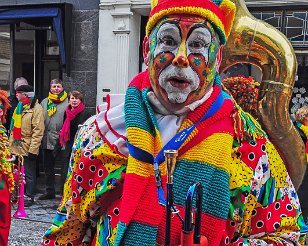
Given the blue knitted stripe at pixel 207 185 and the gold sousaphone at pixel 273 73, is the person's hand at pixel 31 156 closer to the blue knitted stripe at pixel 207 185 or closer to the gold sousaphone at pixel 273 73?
the gold sousaphone at pixel 273 73

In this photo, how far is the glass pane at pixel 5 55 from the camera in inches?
336

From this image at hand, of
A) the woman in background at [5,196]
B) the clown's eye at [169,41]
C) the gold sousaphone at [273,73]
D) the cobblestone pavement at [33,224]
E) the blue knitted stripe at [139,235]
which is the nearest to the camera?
the blue knitted stripe at [139,235]

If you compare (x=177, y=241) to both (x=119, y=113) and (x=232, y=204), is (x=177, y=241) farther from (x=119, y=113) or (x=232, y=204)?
(x=119, y=113)

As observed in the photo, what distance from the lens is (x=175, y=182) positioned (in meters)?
1.44

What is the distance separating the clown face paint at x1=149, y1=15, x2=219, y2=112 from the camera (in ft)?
4.83

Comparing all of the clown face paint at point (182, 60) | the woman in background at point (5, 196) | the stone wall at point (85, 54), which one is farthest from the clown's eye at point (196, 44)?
the stone wall at point (85, 54)

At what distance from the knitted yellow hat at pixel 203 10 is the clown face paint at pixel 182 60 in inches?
0.8

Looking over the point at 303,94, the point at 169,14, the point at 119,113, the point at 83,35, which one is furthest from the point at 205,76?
the point at 83,35

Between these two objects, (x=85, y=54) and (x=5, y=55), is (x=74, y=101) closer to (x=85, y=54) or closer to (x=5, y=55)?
(x=85, y=54)

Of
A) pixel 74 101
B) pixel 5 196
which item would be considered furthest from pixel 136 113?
pixel 74 101

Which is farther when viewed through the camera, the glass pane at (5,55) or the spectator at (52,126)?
the glass pane at (5,55)

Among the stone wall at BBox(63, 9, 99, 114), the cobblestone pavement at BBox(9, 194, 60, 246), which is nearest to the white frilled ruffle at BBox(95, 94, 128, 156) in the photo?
the cobblestone pavement at BBox(9, 194, 60, 246)

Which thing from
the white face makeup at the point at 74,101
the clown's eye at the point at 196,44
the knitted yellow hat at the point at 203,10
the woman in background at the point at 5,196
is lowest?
the woman in background at the point at 5,196

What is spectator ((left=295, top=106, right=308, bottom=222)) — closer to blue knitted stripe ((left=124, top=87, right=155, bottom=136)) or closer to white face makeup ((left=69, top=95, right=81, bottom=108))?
white face makeup ((left=69, top=95, right=81, bottom=108))
